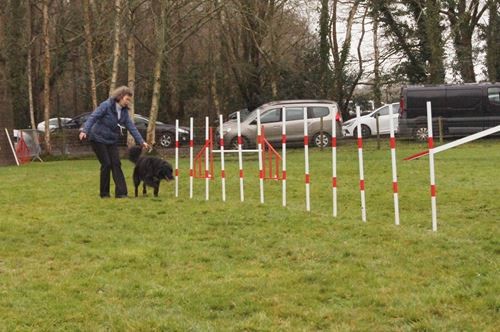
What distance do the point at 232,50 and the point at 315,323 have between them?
82.7 ft

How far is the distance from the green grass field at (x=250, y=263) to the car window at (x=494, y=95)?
12324 millimetres

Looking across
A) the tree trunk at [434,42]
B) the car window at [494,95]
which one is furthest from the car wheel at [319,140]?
the tree trunk at [434,42]

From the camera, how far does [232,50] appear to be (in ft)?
94.0

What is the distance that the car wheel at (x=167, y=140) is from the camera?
23.9 metres

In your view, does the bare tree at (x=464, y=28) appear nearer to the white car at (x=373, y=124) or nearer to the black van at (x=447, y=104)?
the white car at (x=373, y=124)

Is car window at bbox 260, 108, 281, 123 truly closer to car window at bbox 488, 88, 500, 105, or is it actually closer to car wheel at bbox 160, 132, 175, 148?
car wheel at bbox 160, 132, 175, 148

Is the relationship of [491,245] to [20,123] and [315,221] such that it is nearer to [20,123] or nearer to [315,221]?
[315,221]

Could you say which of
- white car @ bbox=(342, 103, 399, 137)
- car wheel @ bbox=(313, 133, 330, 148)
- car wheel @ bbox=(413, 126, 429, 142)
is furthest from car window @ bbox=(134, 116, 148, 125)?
car wheel @ bbox=(413, 126, 429, 142)

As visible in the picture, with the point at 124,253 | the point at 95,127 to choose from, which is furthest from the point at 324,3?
the point at 124,253

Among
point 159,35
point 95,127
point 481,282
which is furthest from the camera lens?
point 159,35

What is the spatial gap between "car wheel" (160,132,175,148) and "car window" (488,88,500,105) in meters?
11.0

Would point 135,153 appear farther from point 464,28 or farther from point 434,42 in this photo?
point 464,28

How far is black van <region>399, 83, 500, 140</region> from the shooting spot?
876 inches

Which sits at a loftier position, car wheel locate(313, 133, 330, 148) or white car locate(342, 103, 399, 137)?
white car locate(342, 103, 399, 137)
